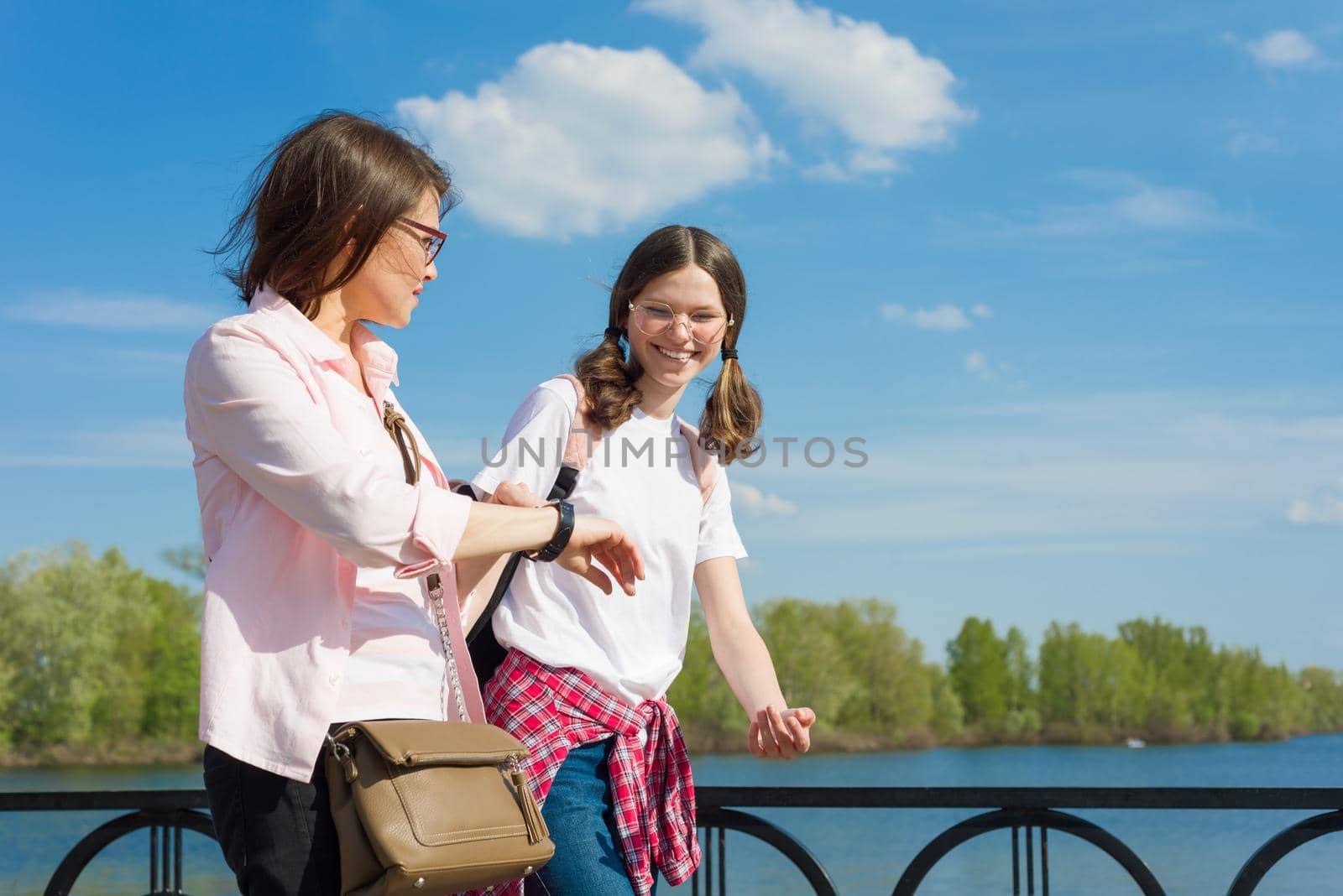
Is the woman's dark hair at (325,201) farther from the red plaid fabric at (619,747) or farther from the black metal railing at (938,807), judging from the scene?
the black metal railing at (938,807)

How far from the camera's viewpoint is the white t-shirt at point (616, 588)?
2.21m

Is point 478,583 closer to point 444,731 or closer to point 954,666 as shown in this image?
point 444,731

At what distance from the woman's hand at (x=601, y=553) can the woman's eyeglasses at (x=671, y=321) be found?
84 cm

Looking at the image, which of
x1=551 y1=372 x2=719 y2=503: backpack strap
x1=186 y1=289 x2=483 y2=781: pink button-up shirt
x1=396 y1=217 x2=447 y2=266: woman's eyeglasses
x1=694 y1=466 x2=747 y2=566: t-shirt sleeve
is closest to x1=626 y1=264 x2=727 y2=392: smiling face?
x1=551 y1=372 x2=719 y2=503: backpack strap

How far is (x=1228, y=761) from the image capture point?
6762 centimetres

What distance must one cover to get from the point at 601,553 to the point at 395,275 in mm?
477

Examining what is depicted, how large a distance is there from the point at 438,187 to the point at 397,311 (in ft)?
0.63

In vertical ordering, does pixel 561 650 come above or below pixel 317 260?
below

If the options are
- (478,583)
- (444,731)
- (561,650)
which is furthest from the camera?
(561,650)

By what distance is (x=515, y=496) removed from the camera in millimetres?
1811

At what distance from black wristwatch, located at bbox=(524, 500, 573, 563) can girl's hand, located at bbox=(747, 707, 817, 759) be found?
0.84 metres

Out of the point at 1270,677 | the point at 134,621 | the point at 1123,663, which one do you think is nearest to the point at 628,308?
the point at 134,621

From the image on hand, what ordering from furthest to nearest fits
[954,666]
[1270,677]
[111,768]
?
[1270,677]
[954,666]
[111,768]

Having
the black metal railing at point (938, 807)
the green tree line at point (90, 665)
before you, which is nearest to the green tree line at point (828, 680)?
the green tree line at point (90, 665)
